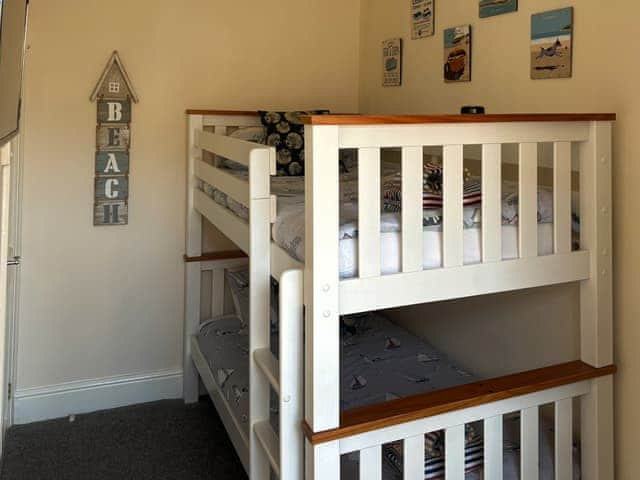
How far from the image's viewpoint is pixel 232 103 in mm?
2734

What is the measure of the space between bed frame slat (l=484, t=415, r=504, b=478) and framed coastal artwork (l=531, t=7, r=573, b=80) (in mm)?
989

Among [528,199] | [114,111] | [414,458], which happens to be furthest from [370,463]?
[114,111]

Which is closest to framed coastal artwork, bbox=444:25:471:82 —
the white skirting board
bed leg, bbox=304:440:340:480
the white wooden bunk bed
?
the white wooden bunk bed

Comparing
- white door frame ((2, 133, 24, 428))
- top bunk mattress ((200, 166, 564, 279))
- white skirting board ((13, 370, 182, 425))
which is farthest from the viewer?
white skirting board ((13, 370, 182, 425))

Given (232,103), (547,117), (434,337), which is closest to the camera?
(547,117)

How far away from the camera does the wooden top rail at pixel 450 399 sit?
1.29 meters

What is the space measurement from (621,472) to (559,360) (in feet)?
1.08

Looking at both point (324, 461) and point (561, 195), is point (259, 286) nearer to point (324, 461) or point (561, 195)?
point (324, 461)

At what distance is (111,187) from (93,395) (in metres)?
0.93

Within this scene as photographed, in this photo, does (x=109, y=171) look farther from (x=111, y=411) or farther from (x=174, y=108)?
(x=111, y=411)

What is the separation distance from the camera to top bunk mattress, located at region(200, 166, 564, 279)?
1285mm

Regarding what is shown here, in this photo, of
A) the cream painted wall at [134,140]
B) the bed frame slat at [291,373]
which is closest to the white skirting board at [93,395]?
the cream painted wall at [134,140]

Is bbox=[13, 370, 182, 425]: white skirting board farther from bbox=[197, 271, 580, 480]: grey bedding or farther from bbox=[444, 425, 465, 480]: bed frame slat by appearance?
bbox=[444, 425, 465, 480]: bed frame slat

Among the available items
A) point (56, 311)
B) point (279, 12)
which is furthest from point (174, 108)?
point (56, 311)
